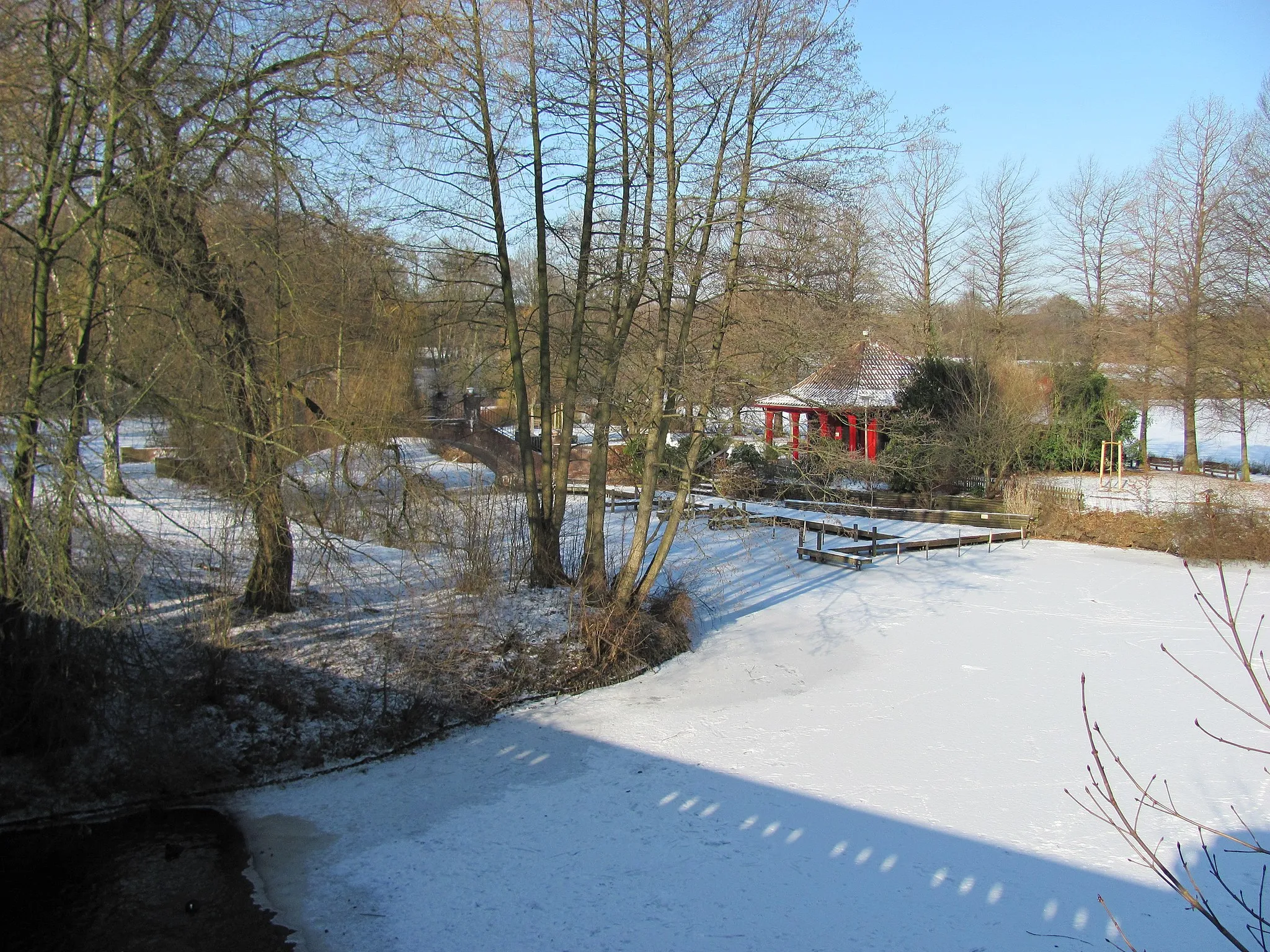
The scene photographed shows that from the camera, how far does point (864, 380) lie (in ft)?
82.6

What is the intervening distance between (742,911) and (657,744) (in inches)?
113

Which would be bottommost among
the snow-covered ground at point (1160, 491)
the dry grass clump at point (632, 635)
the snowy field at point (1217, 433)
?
the dry grass clump at point (632, 635)

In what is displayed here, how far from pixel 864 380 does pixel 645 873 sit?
801 inches

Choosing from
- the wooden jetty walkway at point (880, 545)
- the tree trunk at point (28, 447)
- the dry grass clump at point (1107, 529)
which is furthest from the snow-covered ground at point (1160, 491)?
the tree trunk at point (28, 447)

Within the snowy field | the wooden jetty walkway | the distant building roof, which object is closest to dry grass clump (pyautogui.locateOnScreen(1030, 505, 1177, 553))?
the wooden jetty walkway

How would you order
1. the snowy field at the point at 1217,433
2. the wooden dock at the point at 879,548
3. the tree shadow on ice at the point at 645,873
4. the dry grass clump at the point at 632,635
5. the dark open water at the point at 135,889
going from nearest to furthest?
1. the dark open water at the point at 135,889
2. the tree shadow on ice at the point at 645,873
3. the dry grass clump at the point at 632,635
4. the wooden dock at the point at 879,548
5. the snowy field at the point at 1217,433

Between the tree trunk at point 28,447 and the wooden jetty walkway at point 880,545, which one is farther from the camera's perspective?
the wooden jetty walkway at point 880,545

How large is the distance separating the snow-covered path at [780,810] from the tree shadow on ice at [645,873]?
19 millimetres

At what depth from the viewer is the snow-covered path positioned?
234 inches

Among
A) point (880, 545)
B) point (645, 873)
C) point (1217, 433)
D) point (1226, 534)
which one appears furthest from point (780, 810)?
point (1217, 433)

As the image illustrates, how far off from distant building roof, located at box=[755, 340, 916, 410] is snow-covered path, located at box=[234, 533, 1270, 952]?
949 centimetres

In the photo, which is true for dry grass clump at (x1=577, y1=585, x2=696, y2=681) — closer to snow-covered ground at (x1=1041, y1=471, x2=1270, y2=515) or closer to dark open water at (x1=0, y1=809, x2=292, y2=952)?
dark open water at (x1=0, y1=809, x2=292, y2=952)

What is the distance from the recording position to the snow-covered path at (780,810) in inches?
234

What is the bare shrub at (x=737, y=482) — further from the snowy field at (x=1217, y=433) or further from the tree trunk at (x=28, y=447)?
the snowy field at (x=1217, y=433)
